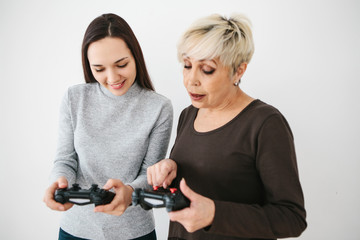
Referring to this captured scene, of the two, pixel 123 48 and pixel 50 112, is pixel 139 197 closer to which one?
pixel 123 48

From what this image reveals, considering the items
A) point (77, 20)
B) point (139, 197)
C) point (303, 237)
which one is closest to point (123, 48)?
point (139, 197)

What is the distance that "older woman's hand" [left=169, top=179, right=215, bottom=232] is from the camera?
2.12 ft

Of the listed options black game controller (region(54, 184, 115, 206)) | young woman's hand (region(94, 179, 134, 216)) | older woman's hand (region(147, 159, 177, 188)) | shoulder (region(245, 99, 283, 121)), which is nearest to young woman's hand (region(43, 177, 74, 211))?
black game controller (region(54, 184, 115, 206))

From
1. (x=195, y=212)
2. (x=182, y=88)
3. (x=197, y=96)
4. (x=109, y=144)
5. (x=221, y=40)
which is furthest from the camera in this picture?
(x=182, y=88)

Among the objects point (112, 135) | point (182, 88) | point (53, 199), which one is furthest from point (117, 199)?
point (182, 88)

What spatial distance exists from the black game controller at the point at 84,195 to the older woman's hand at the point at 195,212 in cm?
26

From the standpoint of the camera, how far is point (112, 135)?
1090 mm

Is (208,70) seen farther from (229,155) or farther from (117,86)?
(117,86)

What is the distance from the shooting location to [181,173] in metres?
0.94

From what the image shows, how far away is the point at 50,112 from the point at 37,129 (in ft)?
0.44

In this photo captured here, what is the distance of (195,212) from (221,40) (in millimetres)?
476

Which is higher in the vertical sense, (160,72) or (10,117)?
(160,72)

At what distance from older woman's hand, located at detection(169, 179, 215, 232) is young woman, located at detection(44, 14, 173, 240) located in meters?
0.38

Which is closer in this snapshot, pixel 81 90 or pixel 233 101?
pixel 233 101
